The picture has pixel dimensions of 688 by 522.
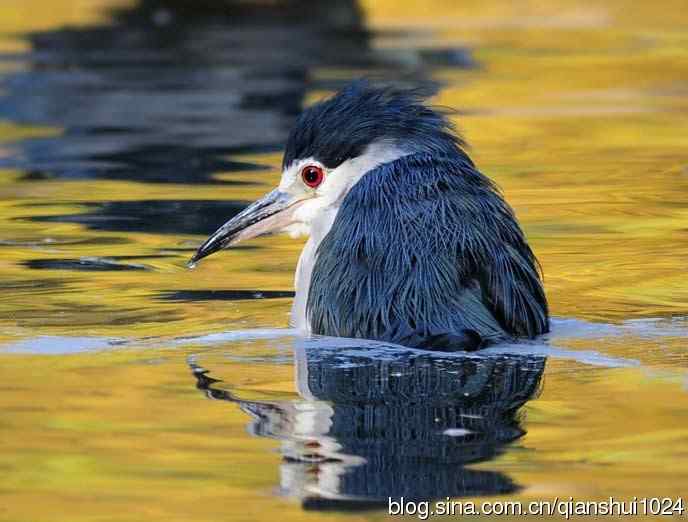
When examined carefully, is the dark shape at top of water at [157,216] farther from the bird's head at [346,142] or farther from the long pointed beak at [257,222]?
the bird's head at [346,142]

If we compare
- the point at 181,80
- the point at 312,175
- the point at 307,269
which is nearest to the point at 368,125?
the point at 312,175

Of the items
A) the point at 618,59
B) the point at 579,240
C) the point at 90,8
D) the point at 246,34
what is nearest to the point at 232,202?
the point at 579,240

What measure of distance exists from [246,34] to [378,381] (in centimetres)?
1445

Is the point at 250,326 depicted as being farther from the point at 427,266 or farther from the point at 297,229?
the point at 427,266

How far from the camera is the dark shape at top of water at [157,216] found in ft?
32.3

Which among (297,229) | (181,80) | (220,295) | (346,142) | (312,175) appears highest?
(181,80)

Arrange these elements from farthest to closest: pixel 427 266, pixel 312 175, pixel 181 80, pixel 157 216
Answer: pixel 181 80 < pixel 157 216 < pixel 312 175 < pixel 427 266

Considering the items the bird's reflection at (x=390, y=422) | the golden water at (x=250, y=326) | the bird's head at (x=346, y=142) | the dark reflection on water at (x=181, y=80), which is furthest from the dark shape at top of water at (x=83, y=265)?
the bird's reflection at (x=390, y=422)

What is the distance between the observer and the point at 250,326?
734cm

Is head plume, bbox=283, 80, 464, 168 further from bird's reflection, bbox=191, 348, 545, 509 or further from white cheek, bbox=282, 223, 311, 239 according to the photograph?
bird's reflection, bbox=191, 348, 545, 509

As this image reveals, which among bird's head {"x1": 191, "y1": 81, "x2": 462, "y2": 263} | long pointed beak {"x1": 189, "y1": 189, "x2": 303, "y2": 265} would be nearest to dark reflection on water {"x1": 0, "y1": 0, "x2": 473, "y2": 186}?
long pointed beak {"x1": 189, "y1": 189, "x2": 303, "y2": 265}

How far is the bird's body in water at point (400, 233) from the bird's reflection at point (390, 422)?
0.66 ft

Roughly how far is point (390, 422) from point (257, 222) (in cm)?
247

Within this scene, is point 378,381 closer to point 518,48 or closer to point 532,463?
point 532,463
